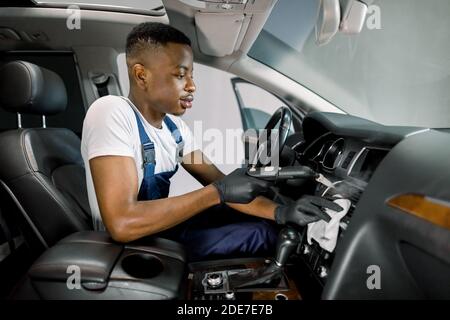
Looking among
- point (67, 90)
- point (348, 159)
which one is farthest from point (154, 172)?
point (67, 90)

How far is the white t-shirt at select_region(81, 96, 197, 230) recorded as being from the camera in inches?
39.8

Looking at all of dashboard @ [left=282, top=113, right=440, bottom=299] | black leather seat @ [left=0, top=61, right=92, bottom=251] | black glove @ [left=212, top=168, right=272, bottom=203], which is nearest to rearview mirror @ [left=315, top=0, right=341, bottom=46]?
dashboard @ [left=282, top=113, right=440, bottom=299]

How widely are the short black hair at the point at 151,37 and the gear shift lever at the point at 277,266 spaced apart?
2.83 feet

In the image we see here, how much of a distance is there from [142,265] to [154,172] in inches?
18.7

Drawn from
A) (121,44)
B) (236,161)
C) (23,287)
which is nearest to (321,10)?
(23,287)

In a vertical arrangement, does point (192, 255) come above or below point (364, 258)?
below

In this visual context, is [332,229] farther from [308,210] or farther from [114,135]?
[114,135]

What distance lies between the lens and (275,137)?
129 cm

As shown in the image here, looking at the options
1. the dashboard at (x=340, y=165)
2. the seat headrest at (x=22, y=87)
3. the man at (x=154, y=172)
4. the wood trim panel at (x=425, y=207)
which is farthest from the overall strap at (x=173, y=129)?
the wood trim panel at (x=425, y=207)

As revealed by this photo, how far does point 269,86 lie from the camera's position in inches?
89.6

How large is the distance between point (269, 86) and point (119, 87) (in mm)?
1145

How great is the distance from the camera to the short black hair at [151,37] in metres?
1.25

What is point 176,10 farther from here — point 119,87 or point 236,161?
point 236,161

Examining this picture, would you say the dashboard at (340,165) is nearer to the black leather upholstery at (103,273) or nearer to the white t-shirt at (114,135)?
the black leather upholstery at (103,273)
